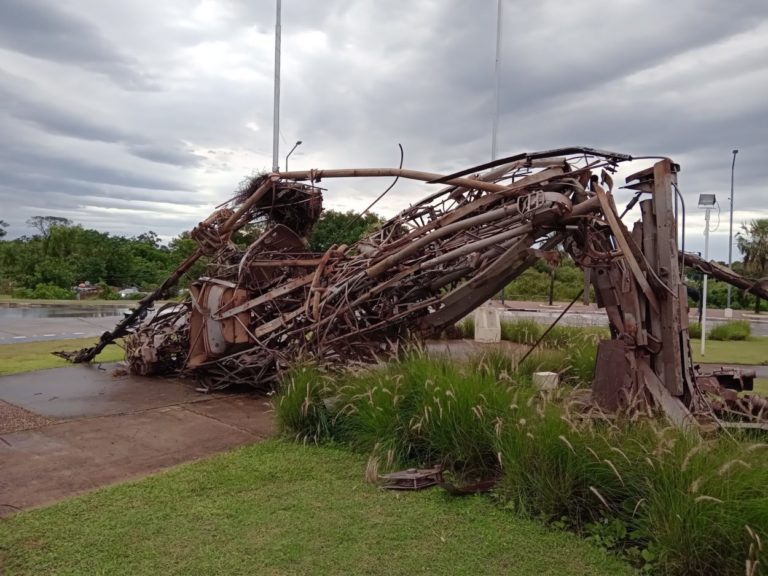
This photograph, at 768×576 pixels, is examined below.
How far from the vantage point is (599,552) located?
3.03 metres

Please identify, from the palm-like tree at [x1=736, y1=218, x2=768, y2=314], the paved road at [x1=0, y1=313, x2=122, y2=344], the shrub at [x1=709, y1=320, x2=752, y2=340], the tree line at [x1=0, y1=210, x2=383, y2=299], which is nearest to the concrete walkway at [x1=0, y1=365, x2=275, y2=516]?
the paved road at [x1=0, y1=313, x2=122, y2=344]

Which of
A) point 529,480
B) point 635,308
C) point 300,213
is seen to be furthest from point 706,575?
point 300,213

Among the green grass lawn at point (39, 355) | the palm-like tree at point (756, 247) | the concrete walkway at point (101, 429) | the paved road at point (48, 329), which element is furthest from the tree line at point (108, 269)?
the concrete walkway at point (101, 429)

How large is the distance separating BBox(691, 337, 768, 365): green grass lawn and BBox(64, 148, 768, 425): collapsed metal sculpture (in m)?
6.57

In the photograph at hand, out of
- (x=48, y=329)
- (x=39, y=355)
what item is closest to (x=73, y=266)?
(x=48, y=329)

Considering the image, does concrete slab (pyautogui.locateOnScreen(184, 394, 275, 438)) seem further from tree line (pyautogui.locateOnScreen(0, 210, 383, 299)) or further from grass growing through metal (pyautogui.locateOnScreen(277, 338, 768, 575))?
tree line (pyautogui.locateOnScreen(0, 210, 383, 299))

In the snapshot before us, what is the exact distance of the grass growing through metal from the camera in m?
2.67

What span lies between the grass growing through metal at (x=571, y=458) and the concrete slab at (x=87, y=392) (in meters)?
2.19

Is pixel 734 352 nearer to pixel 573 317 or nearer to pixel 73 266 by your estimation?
pixel 573 317

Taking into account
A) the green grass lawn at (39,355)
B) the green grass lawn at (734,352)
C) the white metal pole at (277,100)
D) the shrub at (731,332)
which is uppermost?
the white metal pole at (277,100)

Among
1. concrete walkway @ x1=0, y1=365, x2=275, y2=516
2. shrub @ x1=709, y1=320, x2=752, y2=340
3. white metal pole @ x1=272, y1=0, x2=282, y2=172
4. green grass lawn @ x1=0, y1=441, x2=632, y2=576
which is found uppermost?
white metal pole @ x1=272, y1=0, x2=282, y2=172

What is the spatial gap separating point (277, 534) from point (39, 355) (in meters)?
8.68

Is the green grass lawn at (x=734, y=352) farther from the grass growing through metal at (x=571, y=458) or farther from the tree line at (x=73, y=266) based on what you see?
the tree line at (x=73, y=266)

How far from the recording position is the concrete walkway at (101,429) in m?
4.05
